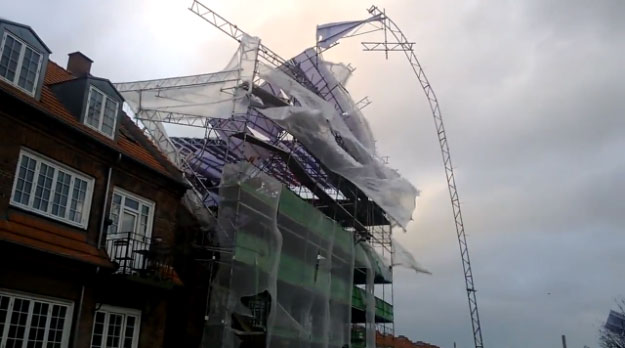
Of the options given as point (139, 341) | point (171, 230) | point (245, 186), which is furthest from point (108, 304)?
point (245, 186)

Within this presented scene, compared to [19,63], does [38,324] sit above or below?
below

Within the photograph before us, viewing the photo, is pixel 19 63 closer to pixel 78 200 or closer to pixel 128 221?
pixel 78 200

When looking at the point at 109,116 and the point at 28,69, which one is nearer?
the point at 28,69

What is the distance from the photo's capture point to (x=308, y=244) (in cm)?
2314

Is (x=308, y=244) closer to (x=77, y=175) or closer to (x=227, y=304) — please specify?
(x=227, y=304)

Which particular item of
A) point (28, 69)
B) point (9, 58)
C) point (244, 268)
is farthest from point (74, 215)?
point (244, 268)

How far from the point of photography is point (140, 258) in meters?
16.0

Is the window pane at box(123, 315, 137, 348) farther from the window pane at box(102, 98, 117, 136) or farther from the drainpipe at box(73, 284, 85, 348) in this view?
the window pane at box(102, 98, 117, 136)

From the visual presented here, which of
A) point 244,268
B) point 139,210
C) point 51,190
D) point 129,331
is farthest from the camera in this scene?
point 244,268

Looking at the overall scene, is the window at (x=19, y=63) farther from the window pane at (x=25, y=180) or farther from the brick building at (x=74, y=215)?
the window pane at (x=25, y=180)

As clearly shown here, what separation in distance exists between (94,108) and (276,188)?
695 centimetres

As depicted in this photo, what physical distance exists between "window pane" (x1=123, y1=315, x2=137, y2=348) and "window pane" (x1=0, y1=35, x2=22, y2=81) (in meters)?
6.87

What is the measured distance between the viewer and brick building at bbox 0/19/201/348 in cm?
1312

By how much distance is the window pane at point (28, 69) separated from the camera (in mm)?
14620
